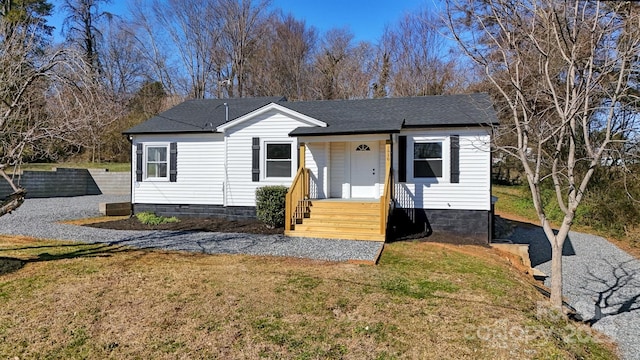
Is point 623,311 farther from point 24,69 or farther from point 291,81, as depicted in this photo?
point 291,81

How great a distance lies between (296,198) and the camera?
10133 millimetres

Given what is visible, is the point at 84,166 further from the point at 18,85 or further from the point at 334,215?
the point at 334,215

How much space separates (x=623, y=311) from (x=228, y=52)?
27.6m

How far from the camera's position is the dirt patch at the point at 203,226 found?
1038cm

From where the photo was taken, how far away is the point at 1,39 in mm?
6512

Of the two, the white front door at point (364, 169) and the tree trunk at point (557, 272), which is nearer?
the tree trunk at point (557, 272)

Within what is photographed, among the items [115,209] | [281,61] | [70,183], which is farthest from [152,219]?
[281,61]

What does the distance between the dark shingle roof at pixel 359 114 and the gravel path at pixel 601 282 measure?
411cm

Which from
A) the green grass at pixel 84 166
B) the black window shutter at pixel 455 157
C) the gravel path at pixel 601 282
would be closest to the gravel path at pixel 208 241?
the black window shutter at pixel 455 157

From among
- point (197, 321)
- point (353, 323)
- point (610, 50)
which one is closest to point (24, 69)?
point (197, 321)

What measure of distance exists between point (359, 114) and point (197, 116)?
225 inches

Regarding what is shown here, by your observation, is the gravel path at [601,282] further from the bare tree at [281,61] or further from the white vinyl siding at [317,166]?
the bare tree at [281,61]

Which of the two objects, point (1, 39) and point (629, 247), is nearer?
point (1, 39)

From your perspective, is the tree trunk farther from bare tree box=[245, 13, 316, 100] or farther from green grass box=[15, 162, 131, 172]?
bare tree box=[245, 13, 316, 100]
